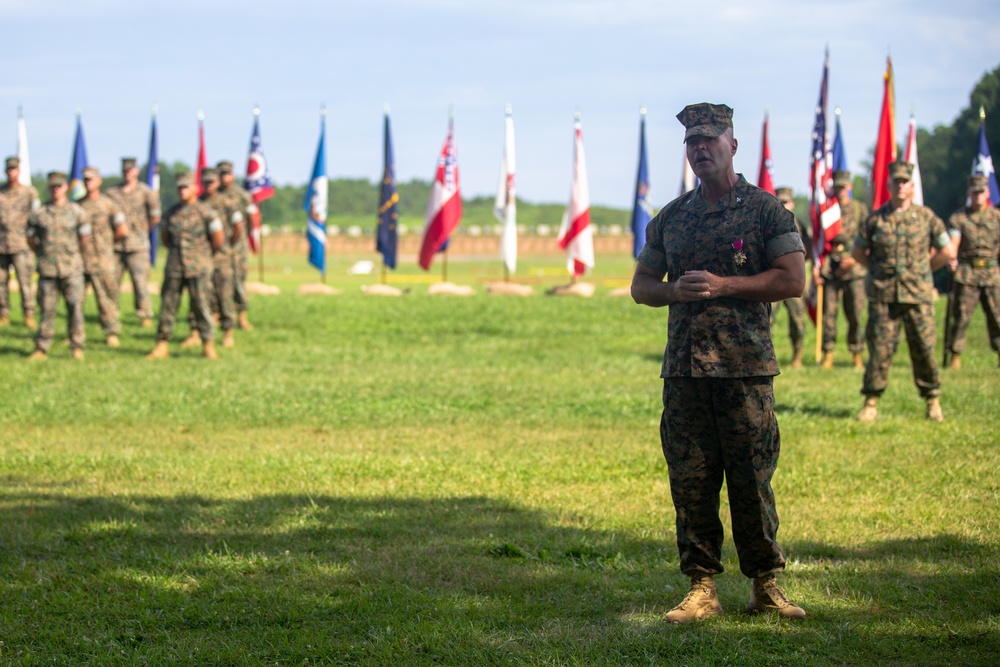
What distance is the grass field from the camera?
5414mm

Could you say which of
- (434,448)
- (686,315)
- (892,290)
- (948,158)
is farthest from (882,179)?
(948,158)

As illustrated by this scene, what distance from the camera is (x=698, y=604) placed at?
566 cm

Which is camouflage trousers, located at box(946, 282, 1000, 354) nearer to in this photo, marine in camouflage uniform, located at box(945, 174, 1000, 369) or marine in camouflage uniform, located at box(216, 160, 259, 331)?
marine in camouflage uniform, located at box(945, 174, 1000, 369)

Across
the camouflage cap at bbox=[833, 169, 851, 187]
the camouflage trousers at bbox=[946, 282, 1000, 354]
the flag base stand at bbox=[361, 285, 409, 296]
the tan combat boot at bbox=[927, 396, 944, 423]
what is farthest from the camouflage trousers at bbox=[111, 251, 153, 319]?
the tan combat boot at bbox=[927, 396, 944, 423]

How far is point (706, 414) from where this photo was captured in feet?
18.4

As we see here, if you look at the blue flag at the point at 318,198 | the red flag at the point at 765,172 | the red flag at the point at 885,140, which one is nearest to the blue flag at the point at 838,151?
the red flag at the point at 765,172

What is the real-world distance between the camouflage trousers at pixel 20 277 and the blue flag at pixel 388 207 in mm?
10420

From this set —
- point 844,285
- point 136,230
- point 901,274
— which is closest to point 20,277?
point 136,230

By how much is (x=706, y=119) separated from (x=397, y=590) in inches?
112

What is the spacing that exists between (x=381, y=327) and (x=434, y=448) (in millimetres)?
11705

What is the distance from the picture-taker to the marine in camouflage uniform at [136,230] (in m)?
22.0

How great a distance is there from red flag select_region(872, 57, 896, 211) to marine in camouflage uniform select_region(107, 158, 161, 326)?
42.4 ft

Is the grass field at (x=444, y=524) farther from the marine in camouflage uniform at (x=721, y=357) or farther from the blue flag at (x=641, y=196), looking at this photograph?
the blue flag at (x=641, y=196)

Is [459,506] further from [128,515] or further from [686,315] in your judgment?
[686,315]
